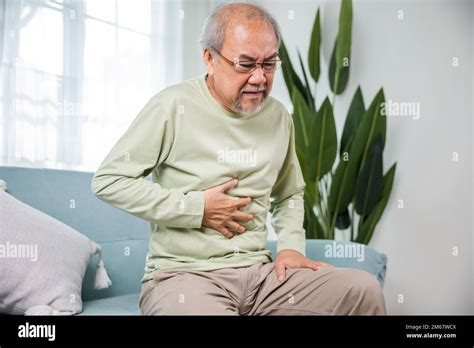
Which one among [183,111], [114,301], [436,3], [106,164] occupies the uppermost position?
[436,3]

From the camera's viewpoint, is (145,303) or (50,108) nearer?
(145,303)

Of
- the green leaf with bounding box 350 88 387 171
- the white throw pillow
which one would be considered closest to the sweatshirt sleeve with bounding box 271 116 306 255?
the white throw pillow

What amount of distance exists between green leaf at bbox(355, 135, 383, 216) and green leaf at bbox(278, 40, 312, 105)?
0.35m

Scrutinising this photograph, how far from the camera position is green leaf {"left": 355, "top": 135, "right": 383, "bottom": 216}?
248cm

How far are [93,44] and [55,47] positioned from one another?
16 cm

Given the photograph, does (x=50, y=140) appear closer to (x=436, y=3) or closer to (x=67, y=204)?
(x=67, y=204)

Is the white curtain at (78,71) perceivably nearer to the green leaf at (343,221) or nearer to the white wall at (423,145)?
the white wall at (423,145)

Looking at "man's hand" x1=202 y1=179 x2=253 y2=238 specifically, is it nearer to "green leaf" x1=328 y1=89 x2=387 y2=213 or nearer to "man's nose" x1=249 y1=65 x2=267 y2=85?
"man's nose" x1=249 y1=65 x2=267 y2=85

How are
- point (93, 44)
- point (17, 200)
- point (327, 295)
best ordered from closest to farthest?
point (327, 295) < point (17, 200) < point (93, 44)

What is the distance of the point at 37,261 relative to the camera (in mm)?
1415

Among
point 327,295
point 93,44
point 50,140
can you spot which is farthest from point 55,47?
point 327,295

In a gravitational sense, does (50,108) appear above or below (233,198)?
above

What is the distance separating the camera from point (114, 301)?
157 centimetres
